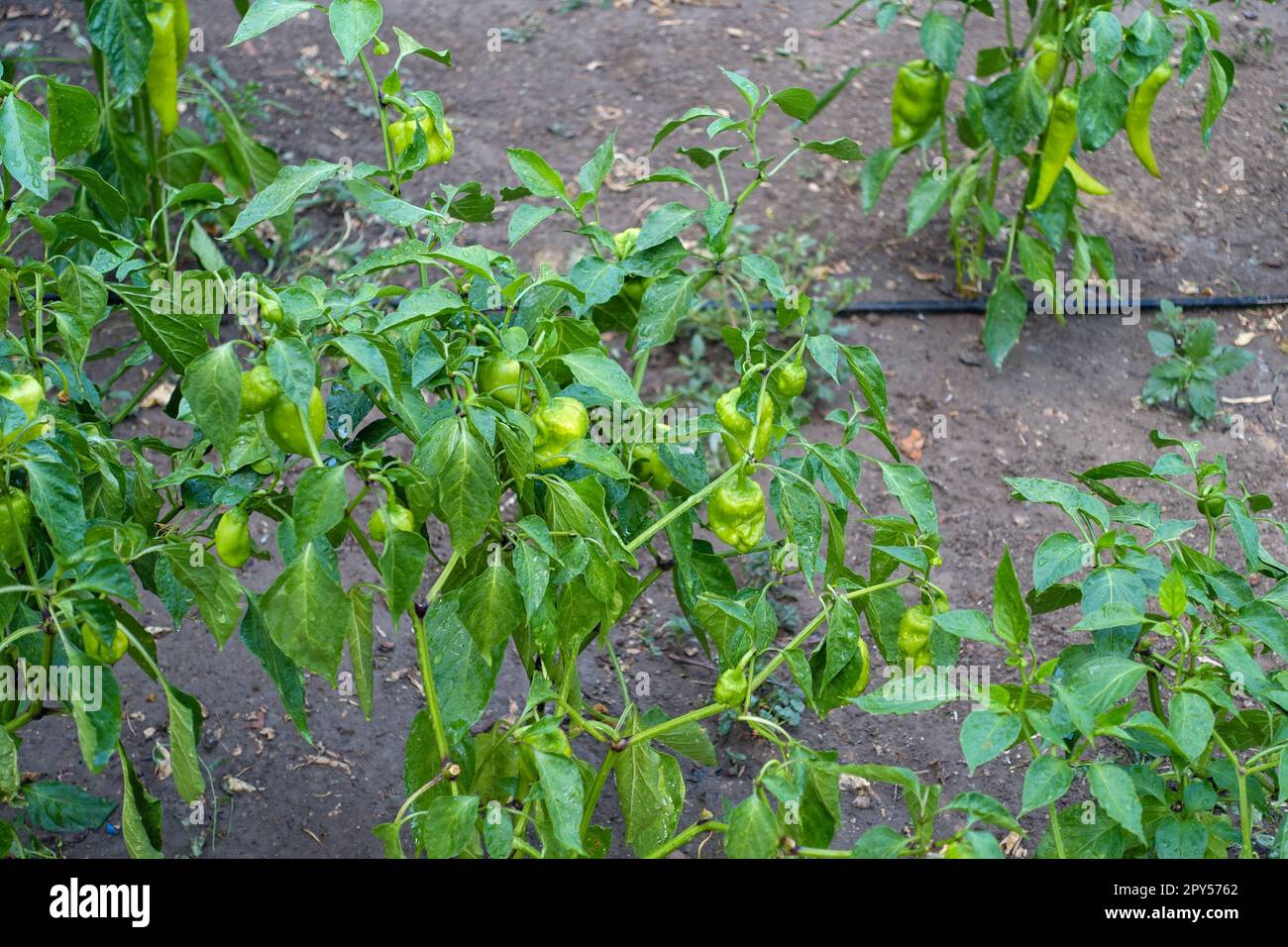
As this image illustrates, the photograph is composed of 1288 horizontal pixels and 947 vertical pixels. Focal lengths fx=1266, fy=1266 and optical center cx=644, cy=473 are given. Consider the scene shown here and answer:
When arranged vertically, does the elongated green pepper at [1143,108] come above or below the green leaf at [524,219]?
above

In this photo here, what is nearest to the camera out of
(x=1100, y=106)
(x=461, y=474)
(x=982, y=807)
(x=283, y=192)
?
(x=982, y=807)

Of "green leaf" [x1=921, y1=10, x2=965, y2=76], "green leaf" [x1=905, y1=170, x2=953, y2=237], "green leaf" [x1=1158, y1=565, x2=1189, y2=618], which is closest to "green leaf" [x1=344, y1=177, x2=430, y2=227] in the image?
"green leaf" [x1=1158, y1=565, x2=1189, y2=618]

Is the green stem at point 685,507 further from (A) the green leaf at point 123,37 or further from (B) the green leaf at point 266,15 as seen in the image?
(A) the green leaf at point 123,37

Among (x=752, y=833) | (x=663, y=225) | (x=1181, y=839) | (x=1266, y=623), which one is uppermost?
(x=663, y=225)

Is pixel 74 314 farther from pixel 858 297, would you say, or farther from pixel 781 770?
pixel 858 297

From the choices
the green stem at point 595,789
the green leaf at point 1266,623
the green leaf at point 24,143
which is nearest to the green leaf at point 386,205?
the green leaf at point 24,143

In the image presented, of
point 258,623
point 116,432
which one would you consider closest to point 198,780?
point 258,623

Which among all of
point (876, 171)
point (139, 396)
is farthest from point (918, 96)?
point (139, 396)

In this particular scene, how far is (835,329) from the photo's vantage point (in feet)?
10.8

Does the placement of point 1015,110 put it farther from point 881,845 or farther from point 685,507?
point 881,845

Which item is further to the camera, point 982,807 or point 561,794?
point 561,794

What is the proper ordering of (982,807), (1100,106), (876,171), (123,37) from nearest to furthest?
(982,807), (123,37), (1100,106), (876,171)

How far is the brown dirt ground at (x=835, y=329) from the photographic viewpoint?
238cm

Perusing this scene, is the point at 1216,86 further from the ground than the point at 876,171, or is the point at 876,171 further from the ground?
the point at 1216,86
